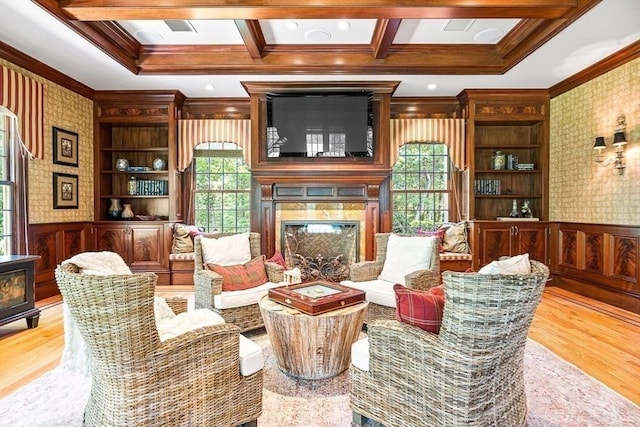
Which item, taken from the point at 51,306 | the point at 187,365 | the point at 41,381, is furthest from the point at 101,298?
the point at 51,306

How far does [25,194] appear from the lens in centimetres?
416

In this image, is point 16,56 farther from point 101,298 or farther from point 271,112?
point 101,298

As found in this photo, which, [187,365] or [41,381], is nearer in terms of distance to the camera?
[187,365]

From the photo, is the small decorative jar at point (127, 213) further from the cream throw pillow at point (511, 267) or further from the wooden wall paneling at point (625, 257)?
the wooden wall paneling at point (625, 257)

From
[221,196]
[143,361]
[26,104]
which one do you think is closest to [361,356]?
[143,361]

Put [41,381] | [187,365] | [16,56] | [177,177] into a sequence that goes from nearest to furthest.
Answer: [187,365] < [41,381] < [16,56] < [177,177]

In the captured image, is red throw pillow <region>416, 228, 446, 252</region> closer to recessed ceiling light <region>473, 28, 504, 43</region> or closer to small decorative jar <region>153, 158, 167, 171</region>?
recessed ceiling light <region>473, 28, 504, 43</region>

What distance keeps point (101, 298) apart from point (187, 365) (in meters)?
0.50

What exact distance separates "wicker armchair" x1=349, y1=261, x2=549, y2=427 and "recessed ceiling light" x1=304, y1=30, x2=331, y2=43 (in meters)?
3.46

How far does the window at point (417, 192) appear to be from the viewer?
5812mm

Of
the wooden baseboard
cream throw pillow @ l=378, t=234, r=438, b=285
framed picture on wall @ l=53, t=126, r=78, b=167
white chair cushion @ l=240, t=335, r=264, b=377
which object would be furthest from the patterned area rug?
framed picture on wall @ l=53, t=126, r=78, b=167

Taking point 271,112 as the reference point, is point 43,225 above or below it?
below

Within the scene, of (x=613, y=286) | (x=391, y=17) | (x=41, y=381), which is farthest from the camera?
(x=613, y=286)

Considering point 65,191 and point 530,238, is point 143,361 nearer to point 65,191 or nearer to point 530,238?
point 65,191
